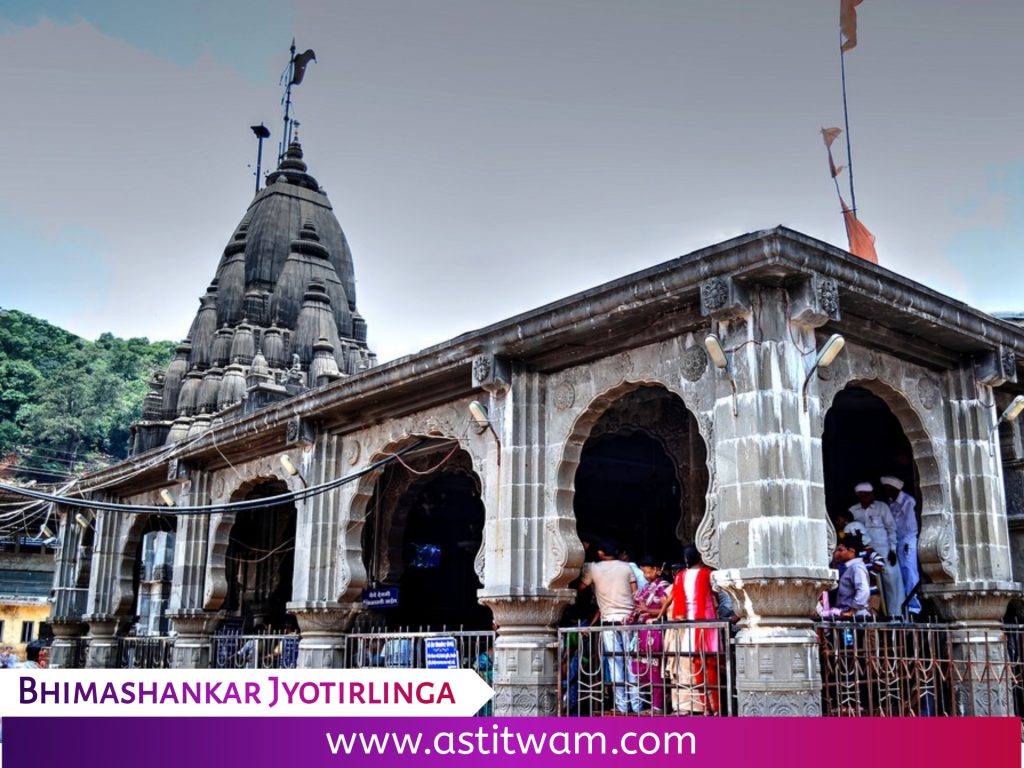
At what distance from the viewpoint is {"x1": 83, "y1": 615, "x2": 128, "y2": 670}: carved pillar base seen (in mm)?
17953

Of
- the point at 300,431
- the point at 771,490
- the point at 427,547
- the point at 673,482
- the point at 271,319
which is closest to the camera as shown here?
the point at 771,490

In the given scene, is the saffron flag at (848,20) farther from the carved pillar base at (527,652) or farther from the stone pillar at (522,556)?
the carved pillar base at (527,652)

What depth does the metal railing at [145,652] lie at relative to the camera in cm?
1663

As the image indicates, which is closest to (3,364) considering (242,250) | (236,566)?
(242,250)

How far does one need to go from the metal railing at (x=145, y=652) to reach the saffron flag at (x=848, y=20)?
12.7 metres

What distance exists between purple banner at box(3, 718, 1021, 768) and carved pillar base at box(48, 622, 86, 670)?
11.8 meters

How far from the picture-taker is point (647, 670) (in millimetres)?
9359

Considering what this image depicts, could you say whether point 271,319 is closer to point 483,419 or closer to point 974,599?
point 483,419

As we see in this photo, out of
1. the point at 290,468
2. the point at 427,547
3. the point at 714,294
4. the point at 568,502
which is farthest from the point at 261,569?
the point at 714,294

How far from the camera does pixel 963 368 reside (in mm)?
10555

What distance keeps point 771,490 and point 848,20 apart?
813 cm

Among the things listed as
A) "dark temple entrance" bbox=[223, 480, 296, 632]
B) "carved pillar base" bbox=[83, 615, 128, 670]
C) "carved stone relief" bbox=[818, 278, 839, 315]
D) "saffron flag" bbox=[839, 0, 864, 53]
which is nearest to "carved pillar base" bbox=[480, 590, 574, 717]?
"carved stone relief" bbox=[818, 278, 839, 315]

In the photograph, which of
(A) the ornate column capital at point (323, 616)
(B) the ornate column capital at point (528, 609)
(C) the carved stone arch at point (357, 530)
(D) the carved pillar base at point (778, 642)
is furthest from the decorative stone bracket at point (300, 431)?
(D) the carved pillar base at point (778, 642)

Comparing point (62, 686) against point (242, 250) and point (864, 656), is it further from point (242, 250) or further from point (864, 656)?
point (242, 250)
